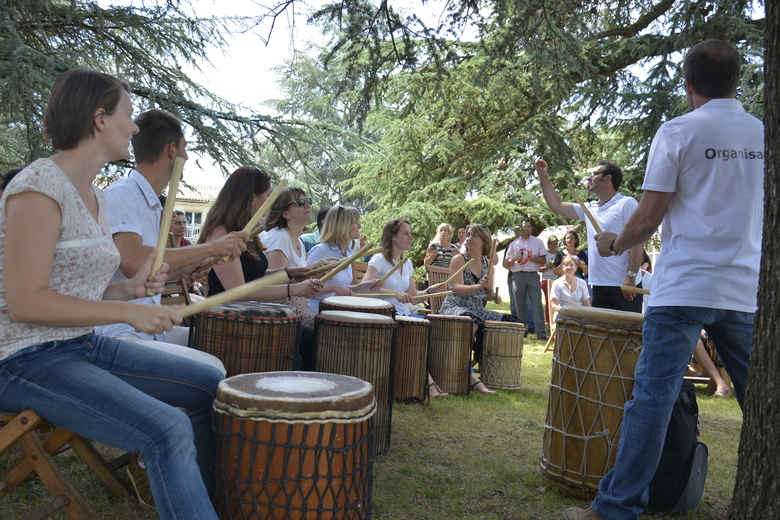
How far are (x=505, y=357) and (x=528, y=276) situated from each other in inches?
142

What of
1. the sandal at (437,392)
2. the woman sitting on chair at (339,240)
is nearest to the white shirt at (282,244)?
the woman sitting on chair at (339,240)

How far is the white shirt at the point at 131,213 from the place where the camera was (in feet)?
7.65

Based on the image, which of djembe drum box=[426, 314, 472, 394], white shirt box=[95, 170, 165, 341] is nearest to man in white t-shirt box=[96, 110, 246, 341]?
white shirt box=[95, 170, 165, 341]

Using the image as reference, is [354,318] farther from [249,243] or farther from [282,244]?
[282,244]

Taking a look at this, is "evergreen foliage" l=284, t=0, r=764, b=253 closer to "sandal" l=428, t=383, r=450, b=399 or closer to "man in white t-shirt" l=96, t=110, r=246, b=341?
"sandal" l=428, t=383, r=450, b=399

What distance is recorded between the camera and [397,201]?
1353 centimetres

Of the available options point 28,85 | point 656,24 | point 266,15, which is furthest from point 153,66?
point 656,24

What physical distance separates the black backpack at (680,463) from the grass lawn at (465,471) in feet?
0.38

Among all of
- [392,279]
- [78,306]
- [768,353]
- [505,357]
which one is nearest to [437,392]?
[505,357]

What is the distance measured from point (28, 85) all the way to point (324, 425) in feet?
13.4

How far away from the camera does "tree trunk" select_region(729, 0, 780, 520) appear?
1757mm

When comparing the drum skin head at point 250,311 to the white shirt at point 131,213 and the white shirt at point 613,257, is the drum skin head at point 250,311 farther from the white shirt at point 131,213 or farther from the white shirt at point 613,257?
the white shirt at point 613,257

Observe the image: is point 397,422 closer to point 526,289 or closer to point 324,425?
point 324,425

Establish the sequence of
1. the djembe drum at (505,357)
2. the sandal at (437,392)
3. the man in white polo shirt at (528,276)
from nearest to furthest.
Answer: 1. the sandal at (437,392)
2. the djembe drum at (505,357)
3. the man in white polo shirt at (528,276)
